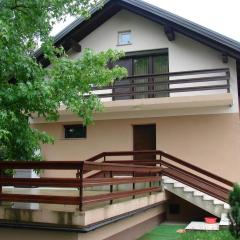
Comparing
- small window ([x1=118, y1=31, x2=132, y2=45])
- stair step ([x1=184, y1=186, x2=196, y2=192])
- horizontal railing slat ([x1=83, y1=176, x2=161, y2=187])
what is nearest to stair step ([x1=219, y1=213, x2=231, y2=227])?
stair step ([x1=184, y1=186, x2=196, y2=192])

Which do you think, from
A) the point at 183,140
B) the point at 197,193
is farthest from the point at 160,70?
the point at 197,193

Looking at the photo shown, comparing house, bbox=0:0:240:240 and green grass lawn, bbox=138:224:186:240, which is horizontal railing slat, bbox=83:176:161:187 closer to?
green grass lawn, bbox=138:224:186:240

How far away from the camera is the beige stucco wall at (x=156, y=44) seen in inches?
608

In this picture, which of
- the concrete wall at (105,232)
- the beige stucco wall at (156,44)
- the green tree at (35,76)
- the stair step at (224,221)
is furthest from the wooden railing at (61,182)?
the beige stucco wall at (156,44)

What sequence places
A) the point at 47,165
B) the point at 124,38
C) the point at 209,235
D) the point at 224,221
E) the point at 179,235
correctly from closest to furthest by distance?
the point at 47,165 → the point at 209,235 → the point at 179,235 → the point at 224,221 → the point at 124,38

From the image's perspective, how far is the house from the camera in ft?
46.5

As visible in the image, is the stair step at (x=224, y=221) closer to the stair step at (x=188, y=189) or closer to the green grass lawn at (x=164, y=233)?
the green grass lawn at (x=164, y=233)

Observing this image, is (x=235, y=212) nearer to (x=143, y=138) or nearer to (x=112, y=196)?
(x=112, y=196)

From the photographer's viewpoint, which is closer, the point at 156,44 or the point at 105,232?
the point at 105,232

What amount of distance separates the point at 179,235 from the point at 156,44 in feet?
27.9

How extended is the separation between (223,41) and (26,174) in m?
8.16

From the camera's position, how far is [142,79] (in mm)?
16250

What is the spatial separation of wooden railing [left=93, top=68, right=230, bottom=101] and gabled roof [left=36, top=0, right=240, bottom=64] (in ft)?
3.17

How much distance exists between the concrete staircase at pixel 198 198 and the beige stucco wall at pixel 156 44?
3.45 m
